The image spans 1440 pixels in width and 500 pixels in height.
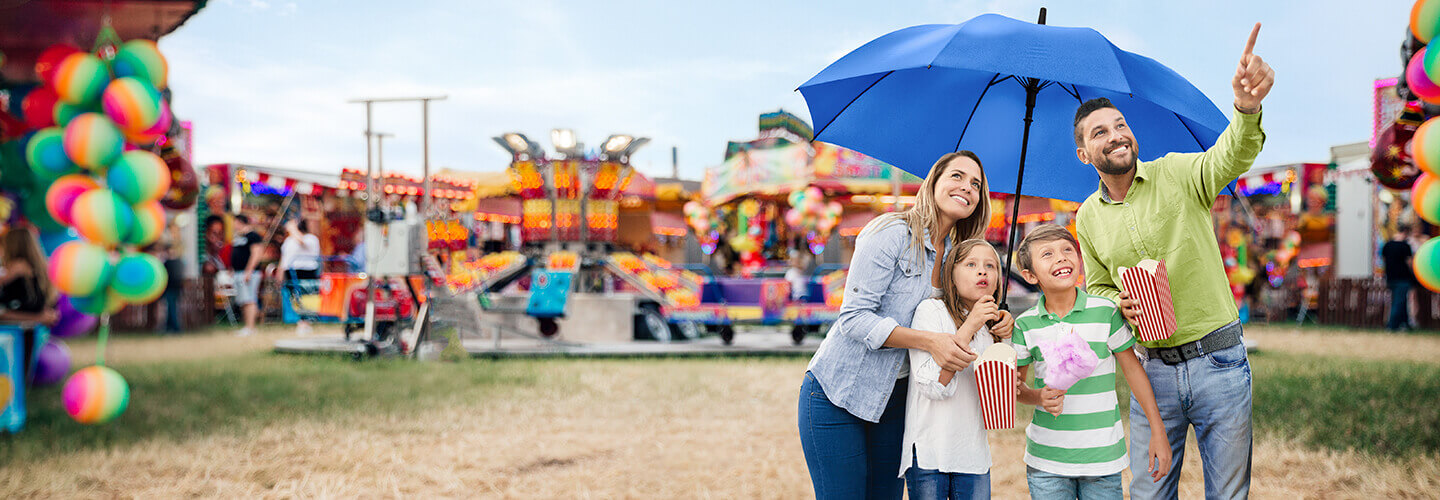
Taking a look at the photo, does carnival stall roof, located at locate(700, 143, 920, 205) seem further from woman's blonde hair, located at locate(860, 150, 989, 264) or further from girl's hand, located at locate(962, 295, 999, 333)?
girl's hand, located at locate(962, 295, 999, 333)

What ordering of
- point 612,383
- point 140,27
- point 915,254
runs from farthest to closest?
1. point 612,383
2. point 140,27
3. point 915,254

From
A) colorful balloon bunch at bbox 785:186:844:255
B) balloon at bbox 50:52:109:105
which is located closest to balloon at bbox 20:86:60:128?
balloon at bbox 50:52:109:105

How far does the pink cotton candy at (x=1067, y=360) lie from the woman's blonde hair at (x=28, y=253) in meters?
5.30

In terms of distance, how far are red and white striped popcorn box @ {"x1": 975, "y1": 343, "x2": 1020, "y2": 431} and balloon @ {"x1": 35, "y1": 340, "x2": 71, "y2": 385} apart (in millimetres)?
5995

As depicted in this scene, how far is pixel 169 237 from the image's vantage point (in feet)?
45.6

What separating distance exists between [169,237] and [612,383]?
10666 mm

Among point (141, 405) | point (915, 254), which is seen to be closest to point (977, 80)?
point (915, 254)

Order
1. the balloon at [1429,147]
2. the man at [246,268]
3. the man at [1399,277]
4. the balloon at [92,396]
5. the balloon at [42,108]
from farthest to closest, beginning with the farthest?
1. the man at [246,268]
2. the man at [1399,277]
3. the balloon at [42,108]
4. the balloon at [92,396]
5. the balloon at [1429,147]

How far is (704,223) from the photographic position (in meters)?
16.6

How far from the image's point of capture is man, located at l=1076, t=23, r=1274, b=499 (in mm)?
2135

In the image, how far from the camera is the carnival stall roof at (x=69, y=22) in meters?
4.86

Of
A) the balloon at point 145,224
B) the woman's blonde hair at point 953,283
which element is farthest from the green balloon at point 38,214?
the woman's blonde hair at point 953,283

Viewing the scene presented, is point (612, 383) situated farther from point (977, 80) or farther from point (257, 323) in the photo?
point (257, 323)

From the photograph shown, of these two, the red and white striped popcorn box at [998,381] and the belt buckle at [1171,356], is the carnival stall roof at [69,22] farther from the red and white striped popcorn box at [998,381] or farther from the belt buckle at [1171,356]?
the belt buckle at [1171,356]
